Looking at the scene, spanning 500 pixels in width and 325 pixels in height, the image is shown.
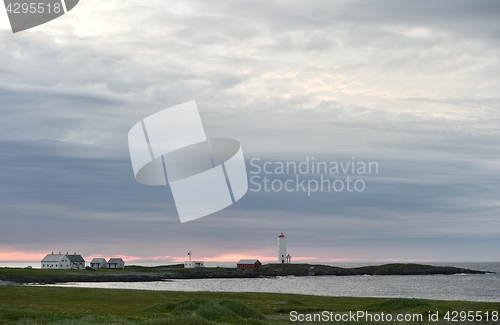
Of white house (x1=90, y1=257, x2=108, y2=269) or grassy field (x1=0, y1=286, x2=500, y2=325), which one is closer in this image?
grassy field (x1=0, y1=286, x2=500, y2=325)

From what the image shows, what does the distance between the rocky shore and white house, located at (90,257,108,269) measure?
24.7 ft

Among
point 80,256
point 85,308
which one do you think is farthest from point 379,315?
point 80,256

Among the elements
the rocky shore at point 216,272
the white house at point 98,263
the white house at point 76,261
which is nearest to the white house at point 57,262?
the white house at point 76,261

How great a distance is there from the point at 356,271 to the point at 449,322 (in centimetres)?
15629

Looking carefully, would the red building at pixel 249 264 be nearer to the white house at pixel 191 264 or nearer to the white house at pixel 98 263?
the white house at pixel 191 264

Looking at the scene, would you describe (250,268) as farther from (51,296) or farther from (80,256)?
(51,296)

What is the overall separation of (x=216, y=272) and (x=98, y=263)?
118 ft

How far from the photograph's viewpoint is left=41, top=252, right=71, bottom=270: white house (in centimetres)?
15825

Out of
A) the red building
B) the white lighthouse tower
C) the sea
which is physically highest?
the white lighthouse tower

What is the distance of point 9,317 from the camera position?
3516 centimetres

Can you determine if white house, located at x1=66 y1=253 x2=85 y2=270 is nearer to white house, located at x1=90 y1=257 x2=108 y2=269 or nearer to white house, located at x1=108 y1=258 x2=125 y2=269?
white house, located at x1=90 y1=257 x2=108 y2=269

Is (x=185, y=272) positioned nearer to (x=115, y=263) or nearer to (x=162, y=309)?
(x=115, y=263)

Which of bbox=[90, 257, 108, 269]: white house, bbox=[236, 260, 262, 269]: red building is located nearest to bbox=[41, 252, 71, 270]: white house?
bbox=[90, 257, 108, 269]: white house

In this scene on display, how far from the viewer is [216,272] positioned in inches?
6373
